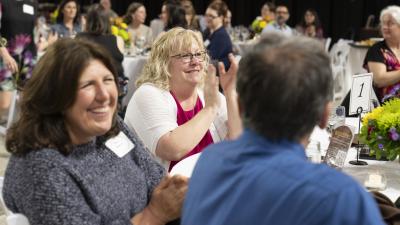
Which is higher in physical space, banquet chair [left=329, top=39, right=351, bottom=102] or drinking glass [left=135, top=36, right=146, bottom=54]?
drinking glass [left=135, top=36, right=146, bottom=54]

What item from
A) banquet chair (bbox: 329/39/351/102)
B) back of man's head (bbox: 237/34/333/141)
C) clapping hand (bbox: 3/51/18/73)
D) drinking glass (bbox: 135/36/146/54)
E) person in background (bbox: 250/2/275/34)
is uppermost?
back of man's head (bbox: 237/34/333/141)

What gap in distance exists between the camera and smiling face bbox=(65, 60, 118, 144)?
165 centimetres

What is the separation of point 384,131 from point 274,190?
4.42 ft

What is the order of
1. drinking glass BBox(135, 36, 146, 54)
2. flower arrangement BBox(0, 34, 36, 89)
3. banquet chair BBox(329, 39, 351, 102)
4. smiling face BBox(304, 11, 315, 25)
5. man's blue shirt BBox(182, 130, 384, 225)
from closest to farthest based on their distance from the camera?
1. man's blue shirt BBox(182, 130, 384, 225)
2. flower arrangement BBox(0, 34, 36, 89)
3. drinking glass BBox(135, 36, 146, 54)
4. banquet chair BBox(329, 39, 351, 102)
5. smiling face BBox(304, 11, 315, 25)

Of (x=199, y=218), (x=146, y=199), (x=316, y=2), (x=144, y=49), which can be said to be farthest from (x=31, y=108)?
(x=316, y=2)

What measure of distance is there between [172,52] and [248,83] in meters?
1.71

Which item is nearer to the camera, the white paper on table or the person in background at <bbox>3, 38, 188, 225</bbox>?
the person in background at <bbox>3, 38, 188, 225</bbox>

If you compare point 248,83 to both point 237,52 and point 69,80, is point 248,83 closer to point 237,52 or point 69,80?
point 69,80

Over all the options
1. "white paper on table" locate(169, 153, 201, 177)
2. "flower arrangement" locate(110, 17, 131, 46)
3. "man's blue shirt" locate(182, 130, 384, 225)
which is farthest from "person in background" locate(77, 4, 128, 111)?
"man's blue shirt" locate(182, 130, 384, 225)

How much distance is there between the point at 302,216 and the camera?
990 mm

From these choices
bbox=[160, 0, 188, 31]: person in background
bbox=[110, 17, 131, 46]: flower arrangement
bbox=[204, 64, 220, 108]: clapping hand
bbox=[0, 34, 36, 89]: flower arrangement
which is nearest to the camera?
bbox=[204, 64, 220, 108]: clapping hand

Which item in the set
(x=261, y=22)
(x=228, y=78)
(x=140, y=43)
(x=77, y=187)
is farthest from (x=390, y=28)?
(x=261, y=22)

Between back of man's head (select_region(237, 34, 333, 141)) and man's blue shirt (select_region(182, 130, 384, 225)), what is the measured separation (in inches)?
1.4

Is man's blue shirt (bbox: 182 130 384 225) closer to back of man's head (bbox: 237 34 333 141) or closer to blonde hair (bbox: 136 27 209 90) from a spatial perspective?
back of man's head (bbox: 237 34 333 141)
